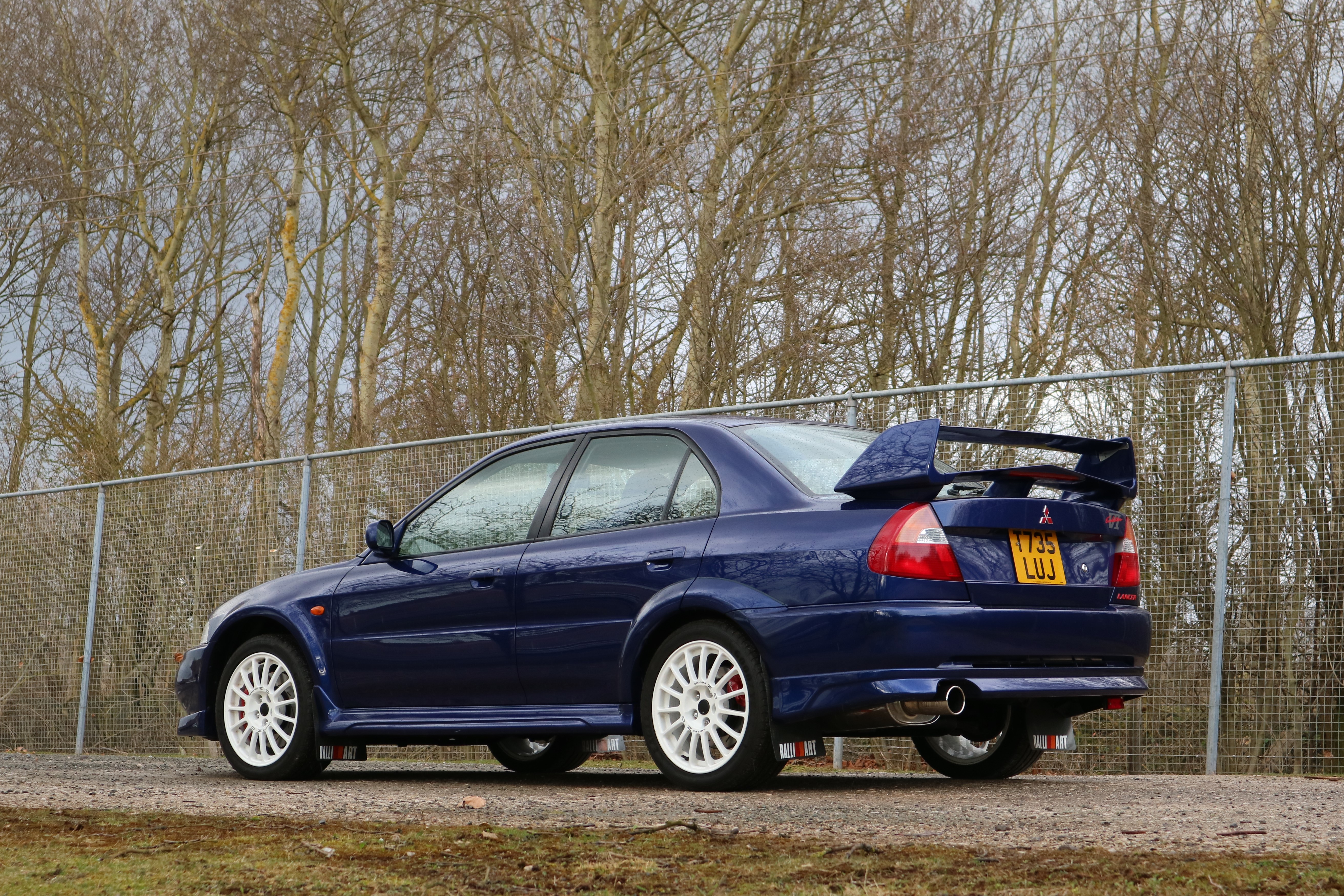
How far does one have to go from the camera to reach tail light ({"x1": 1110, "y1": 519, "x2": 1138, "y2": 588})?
20.0 feet

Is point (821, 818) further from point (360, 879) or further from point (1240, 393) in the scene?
point (1240, 393)

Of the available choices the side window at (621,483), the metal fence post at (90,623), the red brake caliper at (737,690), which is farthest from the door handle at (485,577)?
the metal fence post at (90,623)

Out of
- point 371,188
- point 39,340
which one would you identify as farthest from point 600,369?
point 39,340

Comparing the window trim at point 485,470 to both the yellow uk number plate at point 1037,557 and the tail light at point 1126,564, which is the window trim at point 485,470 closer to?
the yellow uk number plate at point 1037,557

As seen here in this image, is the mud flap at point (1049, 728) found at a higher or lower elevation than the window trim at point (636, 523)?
lower

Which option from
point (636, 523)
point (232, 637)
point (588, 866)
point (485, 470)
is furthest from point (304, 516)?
point (588, 866)

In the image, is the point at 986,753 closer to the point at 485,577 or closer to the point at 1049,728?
the point at 1049,728

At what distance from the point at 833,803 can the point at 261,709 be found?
3358mm

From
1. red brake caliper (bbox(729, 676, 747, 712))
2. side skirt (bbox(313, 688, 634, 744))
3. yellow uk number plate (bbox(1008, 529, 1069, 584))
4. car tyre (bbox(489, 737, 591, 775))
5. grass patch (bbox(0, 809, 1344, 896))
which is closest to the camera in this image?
grass patch (bbox(0, 809, 1344, 896))

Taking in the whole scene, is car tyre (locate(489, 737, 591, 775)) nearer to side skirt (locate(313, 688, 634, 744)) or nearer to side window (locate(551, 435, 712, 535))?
side skirt (locate(313, 688, 634, 744))

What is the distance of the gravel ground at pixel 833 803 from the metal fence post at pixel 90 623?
471 cm

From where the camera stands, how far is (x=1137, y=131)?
12.4 m

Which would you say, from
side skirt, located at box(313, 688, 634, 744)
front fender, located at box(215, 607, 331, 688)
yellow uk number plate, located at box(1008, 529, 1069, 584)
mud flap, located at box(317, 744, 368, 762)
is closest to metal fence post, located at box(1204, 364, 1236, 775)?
yellow uk number plate, located at box(1008, 529, 1069, 584)

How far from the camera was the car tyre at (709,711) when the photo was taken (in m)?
5.82
